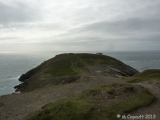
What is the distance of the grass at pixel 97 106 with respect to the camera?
18.6 meters

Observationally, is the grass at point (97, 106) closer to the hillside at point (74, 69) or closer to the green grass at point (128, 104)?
the green grass at point (128, 104)

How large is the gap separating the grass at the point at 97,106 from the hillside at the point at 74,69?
3499cm

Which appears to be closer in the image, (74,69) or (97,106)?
(97,106)

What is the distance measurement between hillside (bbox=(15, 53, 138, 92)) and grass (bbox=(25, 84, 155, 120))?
3499 cm

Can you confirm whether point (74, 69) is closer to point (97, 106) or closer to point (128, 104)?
point (128, 104)

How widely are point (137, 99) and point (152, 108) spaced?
2.25 m

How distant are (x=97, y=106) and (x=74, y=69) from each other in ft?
178

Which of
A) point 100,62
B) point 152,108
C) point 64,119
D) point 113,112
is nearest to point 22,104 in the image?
point 64,119

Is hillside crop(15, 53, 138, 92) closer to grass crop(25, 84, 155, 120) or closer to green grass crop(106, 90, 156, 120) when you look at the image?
grass crop(25, 84, 155, 120)

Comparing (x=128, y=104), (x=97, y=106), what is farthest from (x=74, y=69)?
(x=97, y=106)

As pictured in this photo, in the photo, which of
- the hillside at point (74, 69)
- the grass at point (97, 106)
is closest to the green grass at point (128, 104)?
the grass at point (97, 106)

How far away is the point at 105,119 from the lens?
1777 cm

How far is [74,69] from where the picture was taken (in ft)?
245

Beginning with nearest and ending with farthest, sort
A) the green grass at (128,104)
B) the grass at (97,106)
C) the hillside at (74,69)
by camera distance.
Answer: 1. the grass at (97,106)
2. the green grass at (128,104)
3. the hillside at (74,69)
